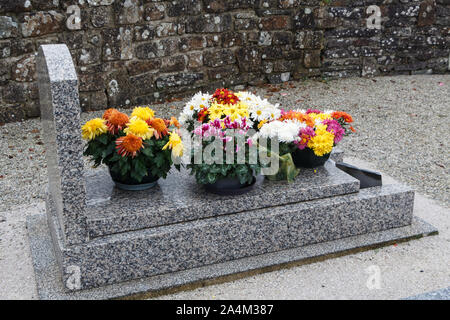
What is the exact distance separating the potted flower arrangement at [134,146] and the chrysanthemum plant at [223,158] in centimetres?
17

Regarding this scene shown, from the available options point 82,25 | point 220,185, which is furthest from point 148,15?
point 220,185

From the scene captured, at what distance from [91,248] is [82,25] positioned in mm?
3837

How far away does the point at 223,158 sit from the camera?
134 inches

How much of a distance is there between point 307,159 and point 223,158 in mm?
738

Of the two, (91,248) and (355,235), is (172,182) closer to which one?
(91,248)

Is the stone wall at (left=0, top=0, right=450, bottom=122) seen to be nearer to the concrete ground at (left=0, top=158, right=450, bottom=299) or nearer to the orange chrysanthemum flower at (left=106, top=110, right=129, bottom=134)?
the concrete ground at (left=0, top=158, right=450, bottom=299)

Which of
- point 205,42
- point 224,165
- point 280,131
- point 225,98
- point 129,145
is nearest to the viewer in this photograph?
point 129,145

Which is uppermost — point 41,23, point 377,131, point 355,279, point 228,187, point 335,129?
point 41,23

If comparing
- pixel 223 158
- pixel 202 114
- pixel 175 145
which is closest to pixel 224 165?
pixel 223 158

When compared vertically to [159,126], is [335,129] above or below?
below

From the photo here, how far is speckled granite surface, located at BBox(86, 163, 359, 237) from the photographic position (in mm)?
3229

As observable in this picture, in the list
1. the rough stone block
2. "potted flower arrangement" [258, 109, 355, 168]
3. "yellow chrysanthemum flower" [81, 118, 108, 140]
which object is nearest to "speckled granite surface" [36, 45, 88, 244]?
"yellow chrysanthemum flower" [81, 118, 108, 140]

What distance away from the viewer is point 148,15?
654 centimetres

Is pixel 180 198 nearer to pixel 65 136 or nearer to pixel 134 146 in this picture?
pixel 134 146
